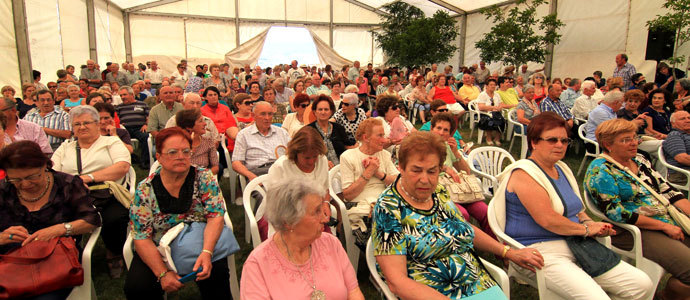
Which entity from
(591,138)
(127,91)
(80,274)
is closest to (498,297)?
(80,274)

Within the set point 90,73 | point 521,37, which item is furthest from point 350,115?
point 90,73

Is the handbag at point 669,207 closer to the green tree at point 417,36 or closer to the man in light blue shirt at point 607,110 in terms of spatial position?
the man in light blue shirt at point 607,110

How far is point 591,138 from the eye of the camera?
17.7 feet

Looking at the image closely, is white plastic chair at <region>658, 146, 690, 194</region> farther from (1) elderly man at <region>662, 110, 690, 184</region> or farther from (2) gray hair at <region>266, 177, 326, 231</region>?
(2) gray hair at <region>266, 177, 326, 231</region>

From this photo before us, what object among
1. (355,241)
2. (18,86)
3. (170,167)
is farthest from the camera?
(18,86)

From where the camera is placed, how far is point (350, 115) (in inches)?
193

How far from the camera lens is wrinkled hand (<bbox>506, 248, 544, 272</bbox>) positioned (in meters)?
2.07

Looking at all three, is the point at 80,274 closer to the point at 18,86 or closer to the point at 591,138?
the point at 591,138

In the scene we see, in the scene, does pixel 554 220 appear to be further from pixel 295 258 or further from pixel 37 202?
pixel 37 202

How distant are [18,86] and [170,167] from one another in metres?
7.77

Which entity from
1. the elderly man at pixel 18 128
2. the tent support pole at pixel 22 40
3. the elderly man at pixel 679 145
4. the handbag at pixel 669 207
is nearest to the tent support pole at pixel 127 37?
the tent support pole at pixel 22 40

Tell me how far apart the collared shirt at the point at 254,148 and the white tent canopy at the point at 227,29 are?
20.6 ft

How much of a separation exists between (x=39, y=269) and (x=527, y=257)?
243 centimetres

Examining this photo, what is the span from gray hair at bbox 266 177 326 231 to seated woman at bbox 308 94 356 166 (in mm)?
2492
